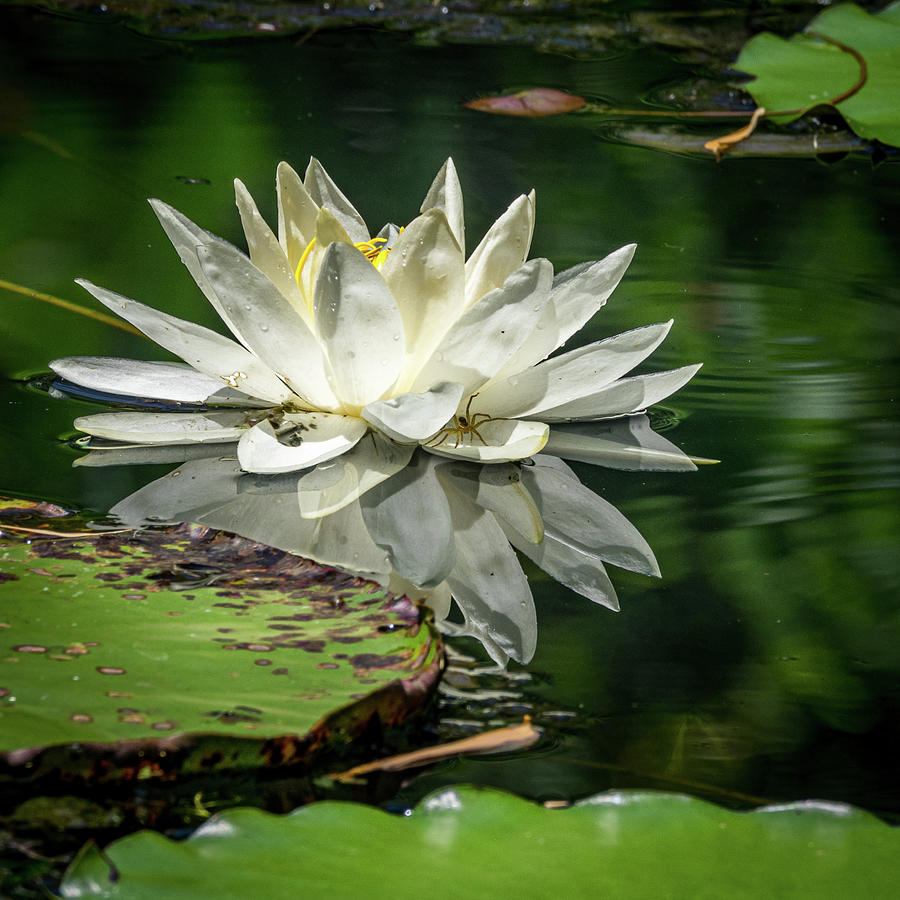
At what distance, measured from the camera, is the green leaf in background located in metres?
2.39

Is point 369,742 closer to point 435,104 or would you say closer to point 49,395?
point 49,395

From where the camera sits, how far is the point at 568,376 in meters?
1.23

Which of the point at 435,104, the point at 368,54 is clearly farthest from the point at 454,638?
the point at 368,54

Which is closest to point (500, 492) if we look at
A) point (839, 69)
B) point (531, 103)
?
point (531, 103)

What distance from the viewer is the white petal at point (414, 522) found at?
1.03m

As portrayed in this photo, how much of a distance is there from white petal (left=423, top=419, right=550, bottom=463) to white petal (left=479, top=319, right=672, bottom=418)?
0.08 feet

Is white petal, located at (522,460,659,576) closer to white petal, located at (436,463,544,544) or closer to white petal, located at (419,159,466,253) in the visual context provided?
white petal, located at (436,463,544,544)

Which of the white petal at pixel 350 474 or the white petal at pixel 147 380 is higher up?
the white petal at pixel 147 380

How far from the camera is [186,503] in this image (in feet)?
3.67

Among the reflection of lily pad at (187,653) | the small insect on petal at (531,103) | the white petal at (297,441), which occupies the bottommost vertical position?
the reflection of lily pad at (187,653)

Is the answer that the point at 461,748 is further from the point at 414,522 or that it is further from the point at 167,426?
the point at 167,426

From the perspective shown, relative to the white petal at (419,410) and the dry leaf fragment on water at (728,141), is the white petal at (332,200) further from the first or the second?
the dry leaf fragment on water at (728,141)

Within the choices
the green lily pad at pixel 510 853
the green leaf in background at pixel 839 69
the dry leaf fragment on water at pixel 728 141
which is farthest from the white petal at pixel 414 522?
the green leaf in background at pixel 839 69

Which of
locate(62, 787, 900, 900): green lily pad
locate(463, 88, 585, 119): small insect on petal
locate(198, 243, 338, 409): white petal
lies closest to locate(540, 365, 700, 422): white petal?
locate(198, 243, 338, 409): white petal
